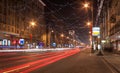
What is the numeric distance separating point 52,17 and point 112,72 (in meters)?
131

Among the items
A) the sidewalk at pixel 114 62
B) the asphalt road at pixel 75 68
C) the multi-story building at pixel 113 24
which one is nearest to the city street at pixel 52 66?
the asphalt road at pixel 75 68

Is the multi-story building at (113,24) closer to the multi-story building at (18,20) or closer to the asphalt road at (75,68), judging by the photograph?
the multi-story building at (18,20)

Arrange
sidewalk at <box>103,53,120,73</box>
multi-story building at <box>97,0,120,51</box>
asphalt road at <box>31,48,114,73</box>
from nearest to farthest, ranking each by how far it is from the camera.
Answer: asphalt road at <box>31,48,114,73</box>
sidewalk at <box>103,53,120,73</box>
multi-story building at <box>97,0,120,51</box>

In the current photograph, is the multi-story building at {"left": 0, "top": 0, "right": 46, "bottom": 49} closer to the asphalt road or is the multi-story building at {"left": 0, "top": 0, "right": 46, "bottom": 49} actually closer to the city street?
the city street

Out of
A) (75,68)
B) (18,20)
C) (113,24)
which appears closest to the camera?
(75,68)

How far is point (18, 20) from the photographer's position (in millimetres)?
88062

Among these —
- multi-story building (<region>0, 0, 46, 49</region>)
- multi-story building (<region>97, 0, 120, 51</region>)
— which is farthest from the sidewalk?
multi-story building (<region>0, 0, 46, 49</region>)

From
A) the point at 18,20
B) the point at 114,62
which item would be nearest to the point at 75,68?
the point at 114,62

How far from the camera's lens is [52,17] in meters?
148

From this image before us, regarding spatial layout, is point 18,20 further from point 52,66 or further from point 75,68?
point 75,68

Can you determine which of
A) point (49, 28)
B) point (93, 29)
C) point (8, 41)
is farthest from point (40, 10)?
point (93, 29)

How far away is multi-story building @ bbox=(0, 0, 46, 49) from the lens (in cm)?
7487

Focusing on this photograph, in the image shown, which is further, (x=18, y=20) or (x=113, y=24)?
(x=18, y=20)

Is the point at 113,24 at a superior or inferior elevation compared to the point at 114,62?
superior
